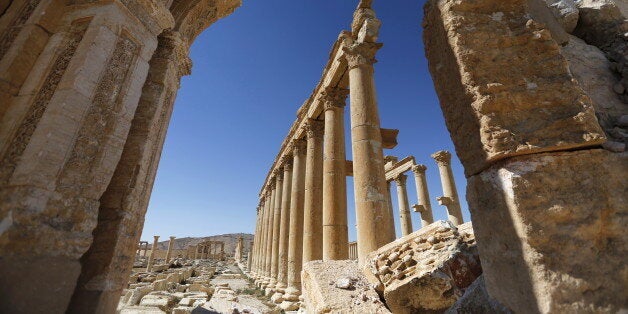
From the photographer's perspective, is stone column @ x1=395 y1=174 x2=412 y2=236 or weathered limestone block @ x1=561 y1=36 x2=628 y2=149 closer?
weathered limestone block @ x1=561 y1=36 x2=628 y2=149

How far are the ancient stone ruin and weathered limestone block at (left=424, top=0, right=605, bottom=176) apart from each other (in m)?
0.01

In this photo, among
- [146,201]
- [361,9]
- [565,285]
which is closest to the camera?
[565,285]

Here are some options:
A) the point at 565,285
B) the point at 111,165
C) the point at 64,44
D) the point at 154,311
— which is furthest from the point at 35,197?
the point at 154,311

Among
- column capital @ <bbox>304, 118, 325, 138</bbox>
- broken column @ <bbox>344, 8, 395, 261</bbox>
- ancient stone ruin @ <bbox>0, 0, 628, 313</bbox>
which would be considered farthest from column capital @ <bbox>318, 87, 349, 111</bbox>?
ancient stone ruin @ <bbox>0, 0, 628, 313</bbox>

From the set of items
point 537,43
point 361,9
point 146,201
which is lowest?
point 146,201

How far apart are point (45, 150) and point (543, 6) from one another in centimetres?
492

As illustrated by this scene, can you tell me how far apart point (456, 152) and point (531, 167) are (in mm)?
659

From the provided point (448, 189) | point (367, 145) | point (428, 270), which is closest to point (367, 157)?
point (367, 145)

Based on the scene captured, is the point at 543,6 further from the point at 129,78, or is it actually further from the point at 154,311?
the point at 154,311

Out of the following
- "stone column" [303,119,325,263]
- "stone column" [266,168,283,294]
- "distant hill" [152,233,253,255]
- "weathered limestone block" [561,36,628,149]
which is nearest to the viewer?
"weathered limestone block" [561,36,628,149]

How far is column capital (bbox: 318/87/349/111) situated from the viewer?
36.7ft

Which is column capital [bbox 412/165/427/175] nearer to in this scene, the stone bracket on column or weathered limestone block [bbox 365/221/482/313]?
the stone bracket on column

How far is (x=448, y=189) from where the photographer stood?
18.2 m

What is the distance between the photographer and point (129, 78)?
3.27 m
